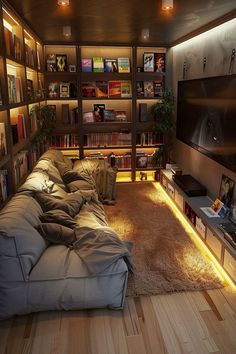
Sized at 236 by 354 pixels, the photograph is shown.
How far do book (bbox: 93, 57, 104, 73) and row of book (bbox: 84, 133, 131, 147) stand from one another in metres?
1.04

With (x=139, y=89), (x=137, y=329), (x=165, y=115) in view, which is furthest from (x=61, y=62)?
(x=137, y=329)

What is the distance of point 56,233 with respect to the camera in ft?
7.80

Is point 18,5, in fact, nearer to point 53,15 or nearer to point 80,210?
point 53,15

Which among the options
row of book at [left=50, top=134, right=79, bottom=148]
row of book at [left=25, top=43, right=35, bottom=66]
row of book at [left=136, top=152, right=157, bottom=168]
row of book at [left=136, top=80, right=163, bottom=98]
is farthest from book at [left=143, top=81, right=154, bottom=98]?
row of book at [left=25, top=43, right=35, bottom=66]

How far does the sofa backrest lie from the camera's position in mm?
2006

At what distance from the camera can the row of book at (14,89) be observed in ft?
9.09

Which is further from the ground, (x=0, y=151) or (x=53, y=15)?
(x=53, y=15)

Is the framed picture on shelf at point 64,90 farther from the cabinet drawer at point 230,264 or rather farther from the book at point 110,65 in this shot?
the cabinet drawer at point 230,264

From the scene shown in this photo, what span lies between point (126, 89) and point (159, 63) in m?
0.69

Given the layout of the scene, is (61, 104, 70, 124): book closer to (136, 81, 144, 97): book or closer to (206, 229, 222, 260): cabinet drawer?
(136, 81, 144, 97): book

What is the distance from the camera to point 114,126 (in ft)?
17.2

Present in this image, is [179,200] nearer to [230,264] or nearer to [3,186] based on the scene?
[230,264]

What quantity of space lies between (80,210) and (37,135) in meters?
1.56

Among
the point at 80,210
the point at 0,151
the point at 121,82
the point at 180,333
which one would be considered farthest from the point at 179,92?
the point at 180,333
